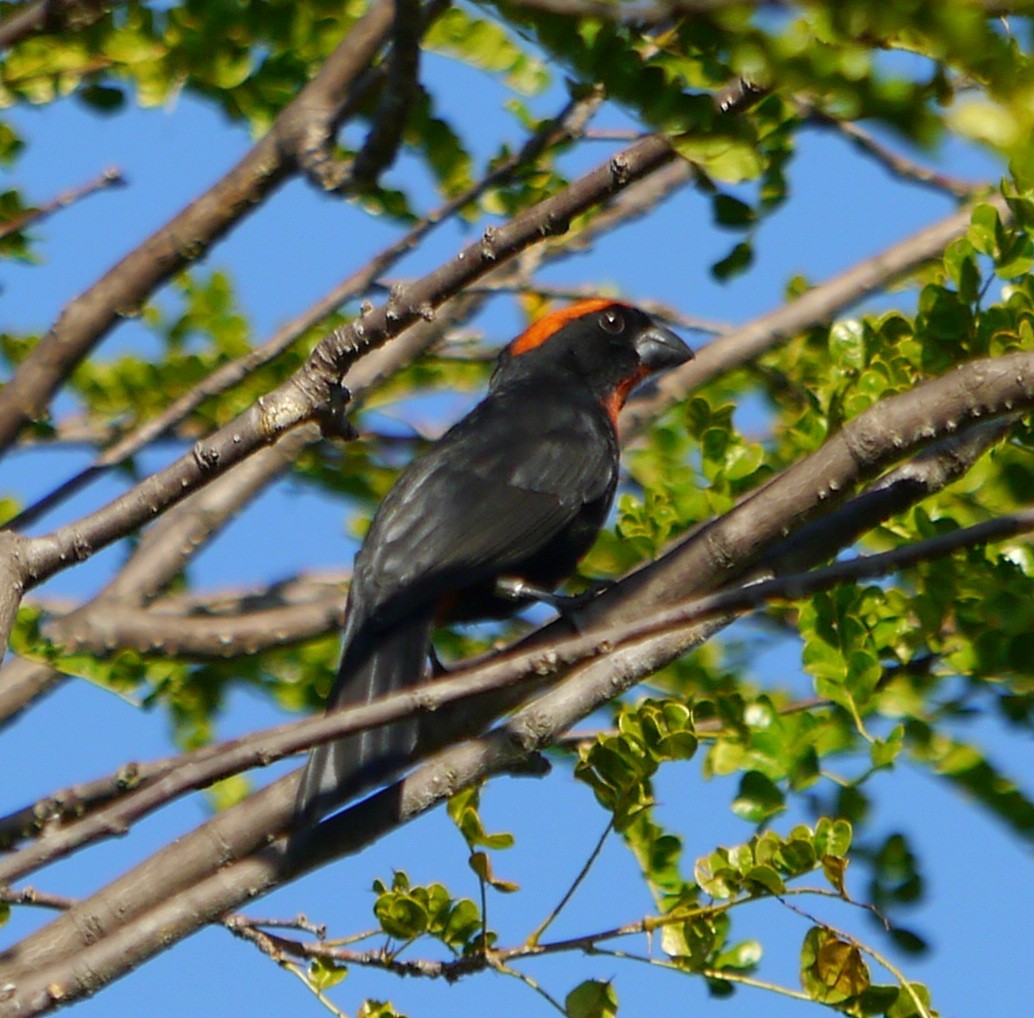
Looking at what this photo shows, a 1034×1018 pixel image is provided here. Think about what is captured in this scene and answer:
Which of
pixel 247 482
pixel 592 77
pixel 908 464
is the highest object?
pixel 247 482

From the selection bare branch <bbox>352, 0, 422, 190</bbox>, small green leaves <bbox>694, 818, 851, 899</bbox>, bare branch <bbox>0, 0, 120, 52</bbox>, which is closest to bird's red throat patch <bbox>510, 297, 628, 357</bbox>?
bare branch <bbox>352, 0, 422, 190</bbox>

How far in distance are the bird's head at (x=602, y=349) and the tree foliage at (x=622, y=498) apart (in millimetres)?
300

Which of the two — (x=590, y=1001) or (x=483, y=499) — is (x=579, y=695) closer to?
(x=590, y=1001)

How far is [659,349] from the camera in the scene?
630 cm

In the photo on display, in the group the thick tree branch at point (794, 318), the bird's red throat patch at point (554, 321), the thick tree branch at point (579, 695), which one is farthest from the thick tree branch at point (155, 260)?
the bird's red throat patch at point (554, 321)

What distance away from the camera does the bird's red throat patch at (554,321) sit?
21.1ft

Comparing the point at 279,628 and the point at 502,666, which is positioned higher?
the point at 279,628

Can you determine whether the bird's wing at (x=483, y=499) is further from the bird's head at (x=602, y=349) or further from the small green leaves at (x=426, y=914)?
the small green leaves at (x=426, y=914)

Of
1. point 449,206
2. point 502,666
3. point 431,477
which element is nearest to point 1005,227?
point 449,206

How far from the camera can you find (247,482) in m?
5.27

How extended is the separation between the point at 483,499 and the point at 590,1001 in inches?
80.9

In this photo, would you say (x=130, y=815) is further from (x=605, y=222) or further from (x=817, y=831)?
(x=605, y=222)

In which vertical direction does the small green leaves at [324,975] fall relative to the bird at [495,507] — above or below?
below

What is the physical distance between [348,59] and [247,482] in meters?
1.30
